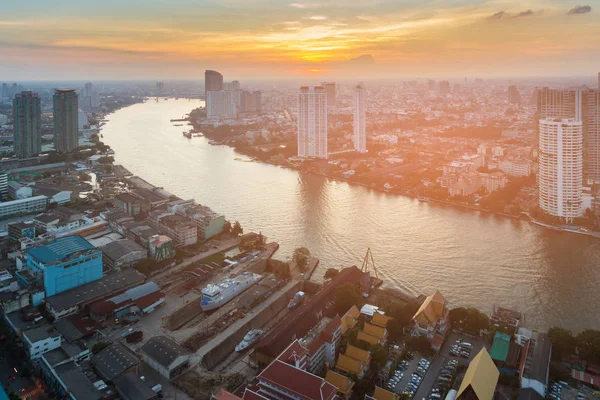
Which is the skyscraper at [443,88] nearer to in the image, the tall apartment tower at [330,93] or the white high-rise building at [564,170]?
the tall apartment tower at [330,93]

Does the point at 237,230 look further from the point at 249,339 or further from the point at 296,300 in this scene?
the point at 249,339

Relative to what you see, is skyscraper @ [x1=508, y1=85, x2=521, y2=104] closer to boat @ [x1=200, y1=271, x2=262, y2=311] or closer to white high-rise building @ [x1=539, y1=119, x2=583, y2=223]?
white high-rise building @ [x1=539, y1=119, x2=583, y2=223]

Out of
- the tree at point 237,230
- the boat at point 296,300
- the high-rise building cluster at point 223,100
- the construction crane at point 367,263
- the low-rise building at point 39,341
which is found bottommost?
the low-rise building at point 39,341

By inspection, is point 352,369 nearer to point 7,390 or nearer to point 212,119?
point 7,390

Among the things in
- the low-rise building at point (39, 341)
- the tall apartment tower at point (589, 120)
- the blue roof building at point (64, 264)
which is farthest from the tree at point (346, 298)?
the tall apartment tower at point (589, 120)

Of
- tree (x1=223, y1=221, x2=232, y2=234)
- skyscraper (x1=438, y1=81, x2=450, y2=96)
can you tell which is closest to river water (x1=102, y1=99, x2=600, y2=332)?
tree (x1=223, y1=221, x2=232, y2=234)

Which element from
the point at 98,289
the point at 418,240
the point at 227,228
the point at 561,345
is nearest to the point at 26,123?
the point at 227,228
